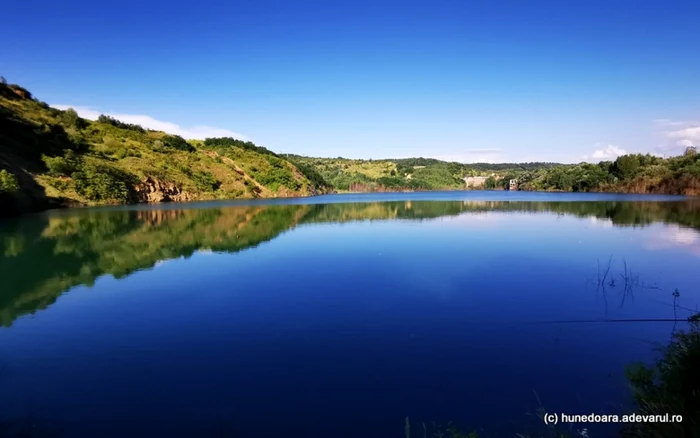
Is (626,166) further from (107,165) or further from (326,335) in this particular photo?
(326,335)

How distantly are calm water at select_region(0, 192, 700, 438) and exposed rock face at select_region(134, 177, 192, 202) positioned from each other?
54895 mm

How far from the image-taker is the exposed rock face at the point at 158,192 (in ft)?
247

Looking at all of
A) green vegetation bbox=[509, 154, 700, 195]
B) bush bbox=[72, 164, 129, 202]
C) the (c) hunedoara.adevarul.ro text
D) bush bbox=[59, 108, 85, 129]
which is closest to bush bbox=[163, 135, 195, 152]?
bush bbox=[59, 108, 85, 129]

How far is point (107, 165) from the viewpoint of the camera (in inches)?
2852

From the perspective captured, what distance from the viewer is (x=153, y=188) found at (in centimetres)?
7806

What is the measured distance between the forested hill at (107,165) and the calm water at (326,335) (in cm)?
3989

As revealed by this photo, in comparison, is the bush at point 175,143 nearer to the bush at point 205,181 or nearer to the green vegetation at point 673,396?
the bush at point 205,181

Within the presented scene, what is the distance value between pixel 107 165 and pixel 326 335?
76040 millimetres

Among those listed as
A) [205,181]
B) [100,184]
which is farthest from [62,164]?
[205,181]

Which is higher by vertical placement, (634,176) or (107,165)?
(107,165)

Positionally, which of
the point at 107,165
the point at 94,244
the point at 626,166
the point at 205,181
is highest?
the point at 626,166

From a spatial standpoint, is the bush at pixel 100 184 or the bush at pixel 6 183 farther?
the bush at pixel 100 184

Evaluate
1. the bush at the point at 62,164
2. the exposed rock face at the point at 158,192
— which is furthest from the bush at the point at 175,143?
the bush at the point at 62,164

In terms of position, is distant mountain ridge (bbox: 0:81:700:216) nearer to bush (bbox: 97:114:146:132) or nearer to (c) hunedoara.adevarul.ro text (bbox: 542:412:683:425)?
bush (bbox: 97:114:146:132)
